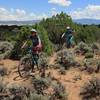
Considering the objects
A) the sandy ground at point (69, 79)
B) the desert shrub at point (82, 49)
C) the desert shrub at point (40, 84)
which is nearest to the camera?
the desert shrub at point (40, 84)

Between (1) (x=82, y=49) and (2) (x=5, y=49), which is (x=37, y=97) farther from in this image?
(2) (x=5, y=49)

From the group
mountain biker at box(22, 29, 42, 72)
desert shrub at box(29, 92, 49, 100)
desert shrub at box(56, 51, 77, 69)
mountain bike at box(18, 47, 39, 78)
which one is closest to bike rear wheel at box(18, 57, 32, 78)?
mountain bike at box(18, 47, 39, 78)

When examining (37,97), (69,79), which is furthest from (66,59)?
(37,97)

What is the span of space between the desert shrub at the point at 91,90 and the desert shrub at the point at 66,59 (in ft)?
9.61

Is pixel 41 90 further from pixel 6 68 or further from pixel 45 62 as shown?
pixel 6 68

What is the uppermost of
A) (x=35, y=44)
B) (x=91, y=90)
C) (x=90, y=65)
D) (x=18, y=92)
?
(x=35, y=44)

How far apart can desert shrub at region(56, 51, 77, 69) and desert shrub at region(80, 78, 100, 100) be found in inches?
115

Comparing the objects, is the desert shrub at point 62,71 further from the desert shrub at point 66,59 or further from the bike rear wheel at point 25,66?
the bike rear wheel at point 25,66

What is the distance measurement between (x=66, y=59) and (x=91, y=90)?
11.9 ft

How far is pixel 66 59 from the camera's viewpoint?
632 inches

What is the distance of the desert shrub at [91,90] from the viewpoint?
1233 cm

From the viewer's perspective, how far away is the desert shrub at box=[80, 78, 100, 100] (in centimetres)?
1233

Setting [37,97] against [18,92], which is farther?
[18,92]

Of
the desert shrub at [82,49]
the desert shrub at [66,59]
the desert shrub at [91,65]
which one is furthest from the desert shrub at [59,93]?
the desert shrub at [82,49]
